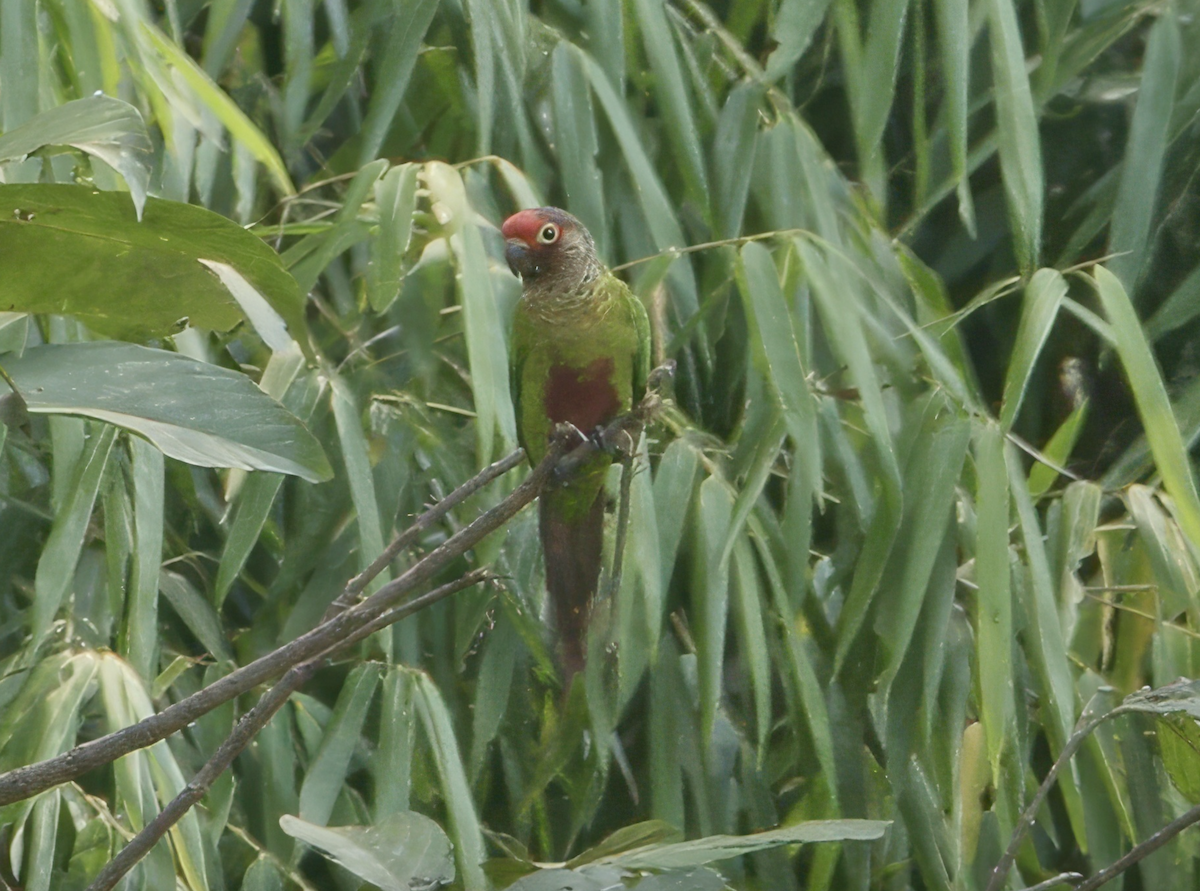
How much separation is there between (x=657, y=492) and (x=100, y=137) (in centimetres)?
102

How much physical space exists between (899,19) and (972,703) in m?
0.87

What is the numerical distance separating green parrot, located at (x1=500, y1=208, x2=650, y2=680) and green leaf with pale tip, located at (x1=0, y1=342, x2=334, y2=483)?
0.70 m

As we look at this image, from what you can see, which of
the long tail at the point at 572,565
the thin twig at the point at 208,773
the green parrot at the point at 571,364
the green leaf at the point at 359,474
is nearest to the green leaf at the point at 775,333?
the green parrot at the point at 571,364

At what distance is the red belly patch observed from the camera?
1.35 meters

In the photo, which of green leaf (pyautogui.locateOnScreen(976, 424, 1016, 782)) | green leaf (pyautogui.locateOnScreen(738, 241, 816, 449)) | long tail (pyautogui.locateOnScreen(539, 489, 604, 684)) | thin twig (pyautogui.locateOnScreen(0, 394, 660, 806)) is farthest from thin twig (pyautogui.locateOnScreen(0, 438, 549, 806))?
green leaf (pyautogui.locateOnScreen(976, 424, 1016, 782))

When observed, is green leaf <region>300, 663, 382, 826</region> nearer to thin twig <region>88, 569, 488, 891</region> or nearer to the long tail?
the long tail

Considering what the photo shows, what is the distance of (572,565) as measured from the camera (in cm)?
132

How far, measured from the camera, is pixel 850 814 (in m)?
1.48

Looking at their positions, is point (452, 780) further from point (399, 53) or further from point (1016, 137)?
point (1016, 137)

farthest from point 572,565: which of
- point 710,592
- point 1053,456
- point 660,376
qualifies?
point 1053,456

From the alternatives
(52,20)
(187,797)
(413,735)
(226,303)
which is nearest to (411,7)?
(52,20)

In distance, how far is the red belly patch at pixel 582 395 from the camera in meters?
1.35

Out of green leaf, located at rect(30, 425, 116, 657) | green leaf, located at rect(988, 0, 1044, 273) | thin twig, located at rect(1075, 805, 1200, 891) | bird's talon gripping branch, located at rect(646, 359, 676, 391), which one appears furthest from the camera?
green leaf, located at rect(988, 0, 1044, 273)

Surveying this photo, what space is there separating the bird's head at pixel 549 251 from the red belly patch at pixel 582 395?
9cm
